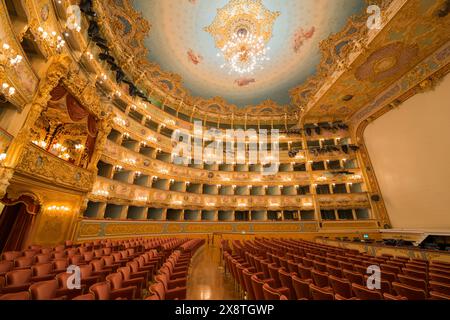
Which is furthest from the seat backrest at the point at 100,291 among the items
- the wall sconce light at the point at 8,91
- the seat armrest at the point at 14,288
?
the wall sconce light at the point at 8,91

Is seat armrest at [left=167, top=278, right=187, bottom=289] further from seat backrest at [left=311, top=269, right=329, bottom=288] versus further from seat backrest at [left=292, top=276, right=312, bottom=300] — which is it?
seat backrest at [left=311, top=269, right=329, bottom=288]

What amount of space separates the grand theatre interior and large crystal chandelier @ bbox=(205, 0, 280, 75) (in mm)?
102

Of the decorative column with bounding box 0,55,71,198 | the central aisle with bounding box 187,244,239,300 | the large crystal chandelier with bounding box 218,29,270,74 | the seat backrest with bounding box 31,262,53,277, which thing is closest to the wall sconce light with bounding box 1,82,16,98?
the decorative column with bounding box 0,55,71,198

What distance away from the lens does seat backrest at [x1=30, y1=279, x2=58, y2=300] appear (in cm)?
226

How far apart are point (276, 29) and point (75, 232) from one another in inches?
676

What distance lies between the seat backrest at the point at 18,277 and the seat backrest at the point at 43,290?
0.83 metres

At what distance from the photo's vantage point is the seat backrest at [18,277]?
8.97 feet

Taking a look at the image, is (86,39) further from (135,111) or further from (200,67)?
(200,67)

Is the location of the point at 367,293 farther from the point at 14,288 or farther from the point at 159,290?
the point at 14,288

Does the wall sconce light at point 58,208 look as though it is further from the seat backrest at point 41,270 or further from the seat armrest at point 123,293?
the seat armrest at point 123,293

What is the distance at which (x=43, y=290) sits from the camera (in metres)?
2.36

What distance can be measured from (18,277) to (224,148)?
1682 centimetres

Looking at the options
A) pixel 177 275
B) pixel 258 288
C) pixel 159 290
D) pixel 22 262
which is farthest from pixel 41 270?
pixel 258 288
